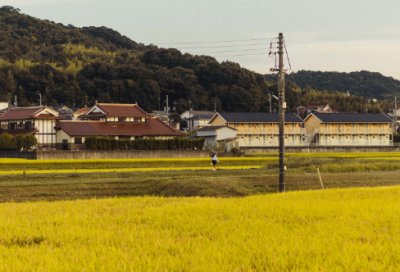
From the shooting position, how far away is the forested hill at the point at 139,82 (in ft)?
310

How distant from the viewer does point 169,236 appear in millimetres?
7773

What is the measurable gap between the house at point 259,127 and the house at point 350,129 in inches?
128

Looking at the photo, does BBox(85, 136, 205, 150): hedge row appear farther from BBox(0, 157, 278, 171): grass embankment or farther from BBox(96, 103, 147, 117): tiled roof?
BBox(0, 157, 278, 171): grass embankment

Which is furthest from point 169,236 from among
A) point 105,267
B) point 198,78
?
point 198,78

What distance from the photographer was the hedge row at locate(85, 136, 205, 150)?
154ft

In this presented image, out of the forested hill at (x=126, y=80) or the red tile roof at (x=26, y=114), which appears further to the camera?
the forested hill at (x=126, y=80)

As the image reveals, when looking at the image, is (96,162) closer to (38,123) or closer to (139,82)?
(38,123)

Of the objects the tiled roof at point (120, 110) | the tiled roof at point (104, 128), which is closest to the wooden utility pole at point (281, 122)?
the tiled roof at point (104, 128)

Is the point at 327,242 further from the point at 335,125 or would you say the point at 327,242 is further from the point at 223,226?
the point at 335,125

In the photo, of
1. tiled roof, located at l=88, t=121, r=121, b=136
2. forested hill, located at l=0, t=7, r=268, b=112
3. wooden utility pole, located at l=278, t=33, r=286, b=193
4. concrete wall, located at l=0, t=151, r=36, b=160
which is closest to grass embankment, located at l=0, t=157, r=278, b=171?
concrete wall, located at l=0, t=151, r=36, b=160

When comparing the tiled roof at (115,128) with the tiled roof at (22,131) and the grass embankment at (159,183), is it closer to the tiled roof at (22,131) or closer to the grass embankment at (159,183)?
the tiled roof at (22,131)

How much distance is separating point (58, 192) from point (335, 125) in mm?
60061

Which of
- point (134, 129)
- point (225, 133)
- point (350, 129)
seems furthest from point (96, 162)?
point (350, 129)

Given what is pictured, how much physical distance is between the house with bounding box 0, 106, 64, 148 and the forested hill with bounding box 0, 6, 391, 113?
43325mm
